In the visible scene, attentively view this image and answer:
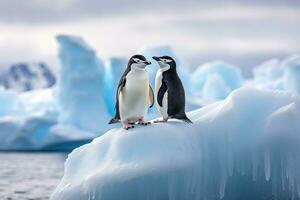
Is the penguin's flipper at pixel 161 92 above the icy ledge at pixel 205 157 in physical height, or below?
above

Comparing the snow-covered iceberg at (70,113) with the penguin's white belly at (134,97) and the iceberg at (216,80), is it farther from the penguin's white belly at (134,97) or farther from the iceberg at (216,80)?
the penguin's white belly at (134,97)

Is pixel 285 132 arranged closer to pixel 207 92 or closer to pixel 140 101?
pixel 140 101

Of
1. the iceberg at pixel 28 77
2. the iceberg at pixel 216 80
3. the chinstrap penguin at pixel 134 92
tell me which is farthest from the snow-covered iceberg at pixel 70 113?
the iceberg at pixel 28 77

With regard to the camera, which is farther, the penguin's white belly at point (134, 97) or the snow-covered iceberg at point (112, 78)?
the snow-covered iceberg at point (112, 78)

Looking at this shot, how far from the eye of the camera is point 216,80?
128 ft

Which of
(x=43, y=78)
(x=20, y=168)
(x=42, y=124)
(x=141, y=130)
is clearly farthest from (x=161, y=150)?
(x=43, y=78)

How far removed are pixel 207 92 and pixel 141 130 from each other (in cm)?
3167

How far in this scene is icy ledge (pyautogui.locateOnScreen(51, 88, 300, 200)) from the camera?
8.30m

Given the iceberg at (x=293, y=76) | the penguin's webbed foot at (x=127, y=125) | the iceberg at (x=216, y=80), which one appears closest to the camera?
the penguin's webbed foot at (x=127, y=125)

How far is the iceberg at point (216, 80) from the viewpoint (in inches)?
1538

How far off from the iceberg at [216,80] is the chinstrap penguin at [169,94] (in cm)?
2882

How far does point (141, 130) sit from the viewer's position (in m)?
8.58

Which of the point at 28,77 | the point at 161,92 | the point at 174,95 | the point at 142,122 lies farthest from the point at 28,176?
the point at 28,77

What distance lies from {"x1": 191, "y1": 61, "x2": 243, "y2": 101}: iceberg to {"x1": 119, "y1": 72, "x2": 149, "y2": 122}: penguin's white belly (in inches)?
1143
